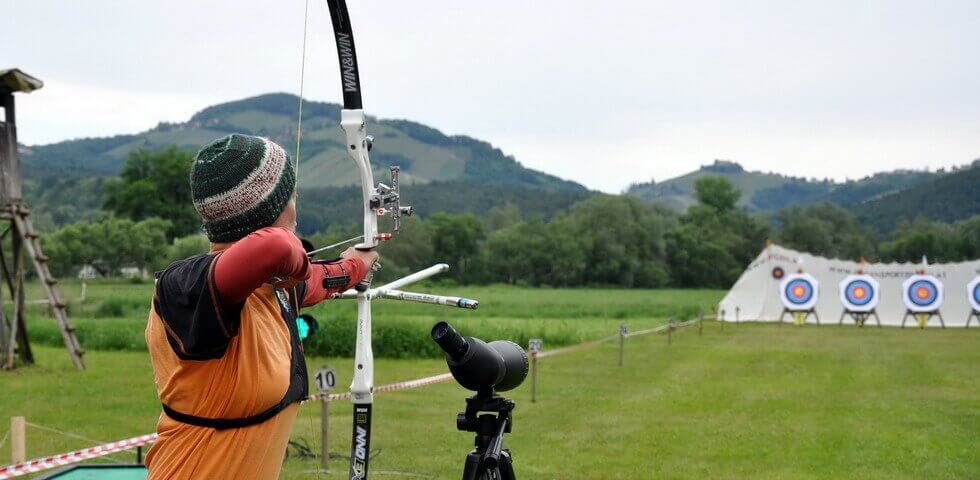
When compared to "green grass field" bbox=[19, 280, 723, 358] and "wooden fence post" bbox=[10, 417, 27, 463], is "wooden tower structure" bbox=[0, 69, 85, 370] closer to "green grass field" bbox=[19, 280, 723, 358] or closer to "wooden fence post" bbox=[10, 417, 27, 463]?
"green grass field" bbox=[19, 280, 723, 358]

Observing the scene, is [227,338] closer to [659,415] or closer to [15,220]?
[659,415]

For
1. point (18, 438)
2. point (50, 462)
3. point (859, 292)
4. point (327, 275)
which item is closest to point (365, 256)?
point (327, 275)

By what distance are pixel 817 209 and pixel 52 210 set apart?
63.1m

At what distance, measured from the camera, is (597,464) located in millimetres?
9133

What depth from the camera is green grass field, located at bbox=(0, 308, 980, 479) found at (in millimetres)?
9141

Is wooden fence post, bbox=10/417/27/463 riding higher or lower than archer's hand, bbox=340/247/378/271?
lower

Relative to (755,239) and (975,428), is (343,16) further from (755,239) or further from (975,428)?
(755,239)

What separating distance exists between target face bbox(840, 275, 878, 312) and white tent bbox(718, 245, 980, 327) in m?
0.58

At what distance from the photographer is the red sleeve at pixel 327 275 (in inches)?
109

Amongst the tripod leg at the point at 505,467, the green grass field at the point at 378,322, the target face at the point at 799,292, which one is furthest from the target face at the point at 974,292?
the tripod leg at the point at 505,467

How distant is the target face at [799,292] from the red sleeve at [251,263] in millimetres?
34974

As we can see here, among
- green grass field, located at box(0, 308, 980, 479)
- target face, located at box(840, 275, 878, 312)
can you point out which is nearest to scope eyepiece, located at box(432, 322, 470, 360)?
green grass field, located at box(0, 308, 980, 479)

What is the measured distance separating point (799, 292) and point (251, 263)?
116 feet

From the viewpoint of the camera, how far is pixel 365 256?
3.07 metres
